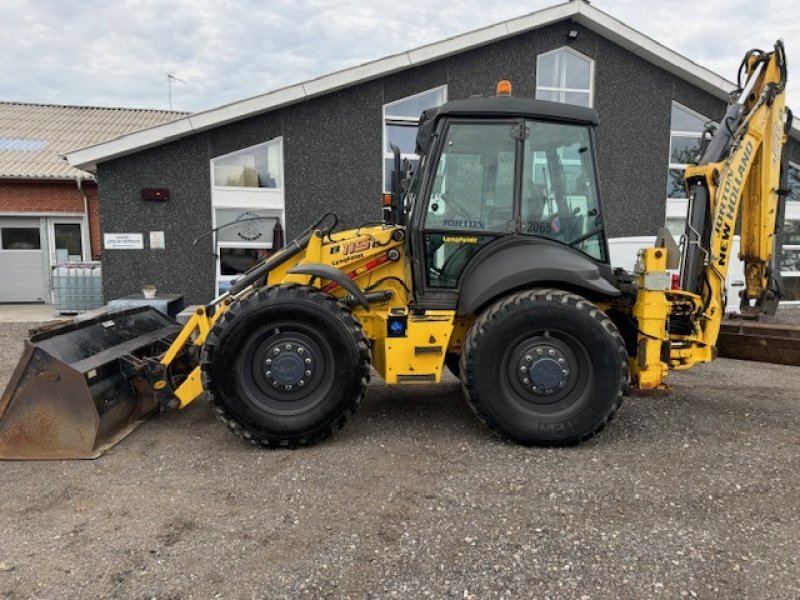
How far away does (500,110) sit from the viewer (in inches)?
171

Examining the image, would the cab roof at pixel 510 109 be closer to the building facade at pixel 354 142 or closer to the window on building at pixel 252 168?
the building facade at pixel 354 142

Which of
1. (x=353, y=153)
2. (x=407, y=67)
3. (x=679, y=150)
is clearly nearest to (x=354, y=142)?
(x=353, y=153)

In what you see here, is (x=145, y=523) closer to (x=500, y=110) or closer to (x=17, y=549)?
(x=17, y=549)

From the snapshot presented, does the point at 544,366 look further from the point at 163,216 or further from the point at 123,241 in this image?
the point at 123,241

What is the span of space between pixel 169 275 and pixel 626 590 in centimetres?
985

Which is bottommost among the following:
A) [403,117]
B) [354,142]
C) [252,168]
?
[252,168]

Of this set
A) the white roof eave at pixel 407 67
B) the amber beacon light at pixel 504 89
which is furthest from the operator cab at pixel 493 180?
the white roof eave at pixel 407 67

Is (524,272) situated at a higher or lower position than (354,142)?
lower

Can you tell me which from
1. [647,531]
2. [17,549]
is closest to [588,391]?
[647,531]

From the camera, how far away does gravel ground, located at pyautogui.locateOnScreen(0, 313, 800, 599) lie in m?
2.63

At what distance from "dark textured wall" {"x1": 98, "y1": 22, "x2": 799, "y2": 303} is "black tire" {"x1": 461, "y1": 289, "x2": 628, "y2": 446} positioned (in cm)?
741

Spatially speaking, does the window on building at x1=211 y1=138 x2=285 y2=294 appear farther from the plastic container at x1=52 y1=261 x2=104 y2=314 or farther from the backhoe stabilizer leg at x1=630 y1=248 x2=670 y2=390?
the backhoe stabilizer leg at x1=630 y1=248 x2=670 y2=390

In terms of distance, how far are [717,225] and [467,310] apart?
7.62ft

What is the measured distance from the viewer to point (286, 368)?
4.14m
